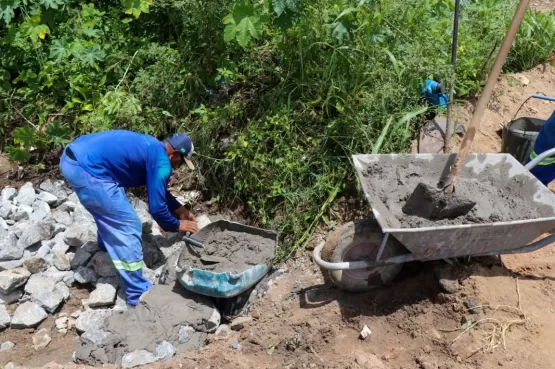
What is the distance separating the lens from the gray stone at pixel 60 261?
491 centimetres

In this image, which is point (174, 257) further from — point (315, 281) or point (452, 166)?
point (452, 166)

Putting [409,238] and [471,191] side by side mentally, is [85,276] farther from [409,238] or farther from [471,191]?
[471,191]

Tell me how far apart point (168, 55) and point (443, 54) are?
287 cm

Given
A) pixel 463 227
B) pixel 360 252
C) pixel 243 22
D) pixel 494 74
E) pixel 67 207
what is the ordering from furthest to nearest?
pixel 67 207
pixel 243 22
pixel 360 252
pixel 494 74
pixel 463 227

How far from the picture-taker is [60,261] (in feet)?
16.1

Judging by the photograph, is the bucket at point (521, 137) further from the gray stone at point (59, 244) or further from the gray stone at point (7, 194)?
the gray stone at point (7, 194)

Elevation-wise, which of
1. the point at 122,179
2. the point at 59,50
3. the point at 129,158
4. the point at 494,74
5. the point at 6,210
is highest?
the point at 59,50

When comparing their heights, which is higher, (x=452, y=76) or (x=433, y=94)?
(x=452, y=76)

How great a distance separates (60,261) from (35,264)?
0.71 feet

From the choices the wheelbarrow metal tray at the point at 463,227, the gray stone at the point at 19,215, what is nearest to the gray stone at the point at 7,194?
the gray stone at the point at 19,215

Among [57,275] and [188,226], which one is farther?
[57,275]

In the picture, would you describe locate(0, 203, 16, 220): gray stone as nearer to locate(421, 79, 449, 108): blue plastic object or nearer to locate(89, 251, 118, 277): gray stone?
locate(89, 251, 118, 277): gray stone

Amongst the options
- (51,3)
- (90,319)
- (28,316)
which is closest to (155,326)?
(90,319)

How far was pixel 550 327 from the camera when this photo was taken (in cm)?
365
